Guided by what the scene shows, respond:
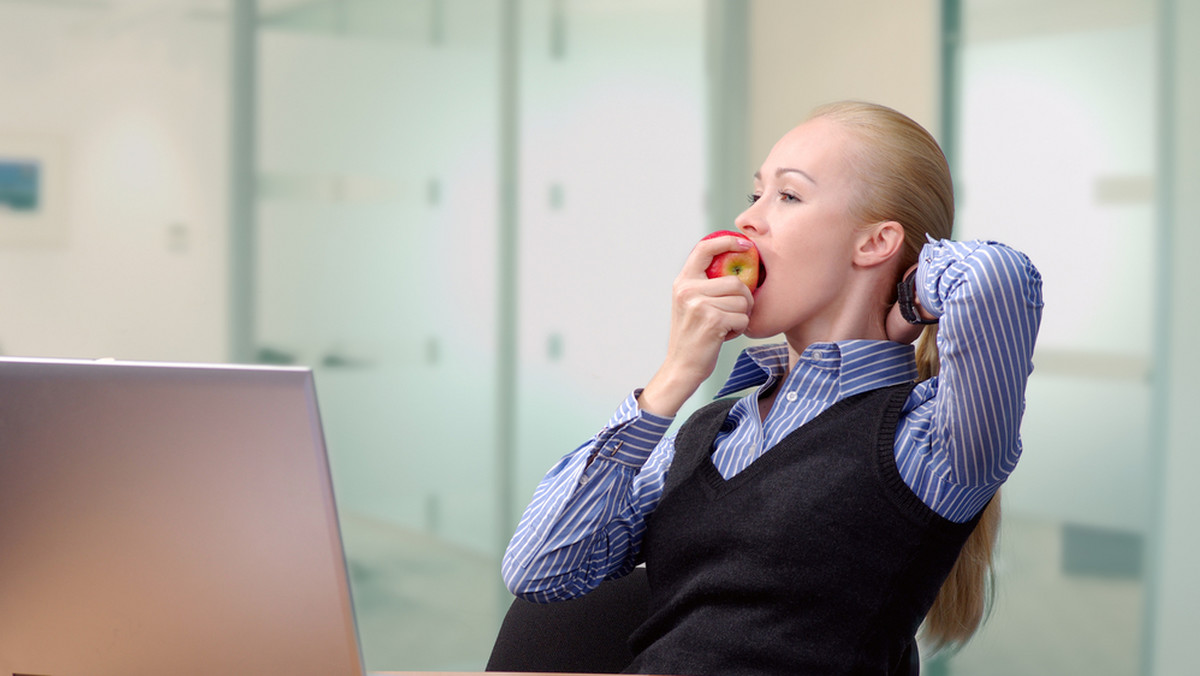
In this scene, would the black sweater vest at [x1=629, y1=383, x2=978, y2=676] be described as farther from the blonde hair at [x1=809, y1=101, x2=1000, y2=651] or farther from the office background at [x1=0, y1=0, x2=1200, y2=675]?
the office background at [x1=0, y1=0, x2=1200, y2=675]

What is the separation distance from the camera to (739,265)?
136 cm

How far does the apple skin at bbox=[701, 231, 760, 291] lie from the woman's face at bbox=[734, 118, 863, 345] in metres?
0.02

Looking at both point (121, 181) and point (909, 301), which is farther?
point (121, 181)

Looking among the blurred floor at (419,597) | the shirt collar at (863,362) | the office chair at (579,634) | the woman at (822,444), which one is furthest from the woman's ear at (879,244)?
the blurred floor at (419,597)

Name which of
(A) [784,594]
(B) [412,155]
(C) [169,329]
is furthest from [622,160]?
(A) [784,594]

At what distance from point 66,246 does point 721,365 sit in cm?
206

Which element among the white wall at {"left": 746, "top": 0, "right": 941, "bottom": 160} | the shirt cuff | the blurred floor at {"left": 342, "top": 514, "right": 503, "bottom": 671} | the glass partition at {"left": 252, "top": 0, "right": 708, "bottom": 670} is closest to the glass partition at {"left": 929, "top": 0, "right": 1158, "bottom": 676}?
the white wall at {"left": 746, "top": 0, "right": 941, "bottom": 160}

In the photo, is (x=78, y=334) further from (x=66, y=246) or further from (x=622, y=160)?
(x=622, y=160)

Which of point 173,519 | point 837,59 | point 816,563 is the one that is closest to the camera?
point 173,519

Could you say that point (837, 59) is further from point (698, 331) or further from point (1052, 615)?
point (698, 331)

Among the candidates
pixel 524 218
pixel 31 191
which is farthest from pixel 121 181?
pixel 524 218

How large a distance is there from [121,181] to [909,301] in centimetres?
260

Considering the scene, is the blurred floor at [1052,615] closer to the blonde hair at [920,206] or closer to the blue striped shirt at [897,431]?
the blonde hair at [920,206]

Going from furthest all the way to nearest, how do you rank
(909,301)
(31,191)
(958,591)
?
(31,191), (958,591), (909,301)
